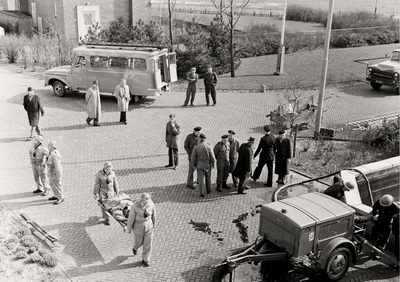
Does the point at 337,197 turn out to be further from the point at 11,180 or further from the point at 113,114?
the point at 113,114

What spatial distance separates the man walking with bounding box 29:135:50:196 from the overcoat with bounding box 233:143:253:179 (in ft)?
15.8

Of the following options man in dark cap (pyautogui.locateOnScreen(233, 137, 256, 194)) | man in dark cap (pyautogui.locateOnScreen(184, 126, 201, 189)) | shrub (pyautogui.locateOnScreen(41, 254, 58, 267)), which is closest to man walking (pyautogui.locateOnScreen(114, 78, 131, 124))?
man in dark cap (pyautogui.locateOnScreen(184, 126, 201, 189))

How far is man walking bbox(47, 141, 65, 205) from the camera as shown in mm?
11531

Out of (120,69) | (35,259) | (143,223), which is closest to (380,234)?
(143,223)

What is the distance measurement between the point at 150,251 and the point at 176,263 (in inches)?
23.2

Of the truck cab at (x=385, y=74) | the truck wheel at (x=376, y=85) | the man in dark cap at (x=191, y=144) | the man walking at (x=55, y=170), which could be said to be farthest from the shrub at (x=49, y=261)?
the truck wheel at (x=376, y=85)

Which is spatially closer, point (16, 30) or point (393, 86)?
point (393, 86)

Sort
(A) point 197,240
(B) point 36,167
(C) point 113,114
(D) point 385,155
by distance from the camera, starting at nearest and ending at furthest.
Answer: (A) point 197,240 < (B) point 36,167 < (D) point 385,155 < (C) point 113,114

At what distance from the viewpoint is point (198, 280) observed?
9.12m

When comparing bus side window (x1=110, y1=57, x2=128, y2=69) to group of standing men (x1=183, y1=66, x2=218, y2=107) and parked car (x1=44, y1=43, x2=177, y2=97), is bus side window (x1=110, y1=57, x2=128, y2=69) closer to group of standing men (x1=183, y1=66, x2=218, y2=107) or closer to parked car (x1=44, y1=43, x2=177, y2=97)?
parked car (x1=44, y1=43, x2=177, y2=97)

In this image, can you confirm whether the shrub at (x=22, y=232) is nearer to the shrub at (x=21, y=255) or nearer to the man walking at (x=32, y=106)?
the shrub at (x=21, y=255)

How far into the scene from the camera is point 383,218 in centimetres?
984

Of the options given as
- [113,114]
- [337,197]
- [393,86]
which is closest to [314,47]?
[393,86]

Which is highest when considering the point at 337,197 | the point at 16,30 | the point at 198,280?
the point at 16,30
